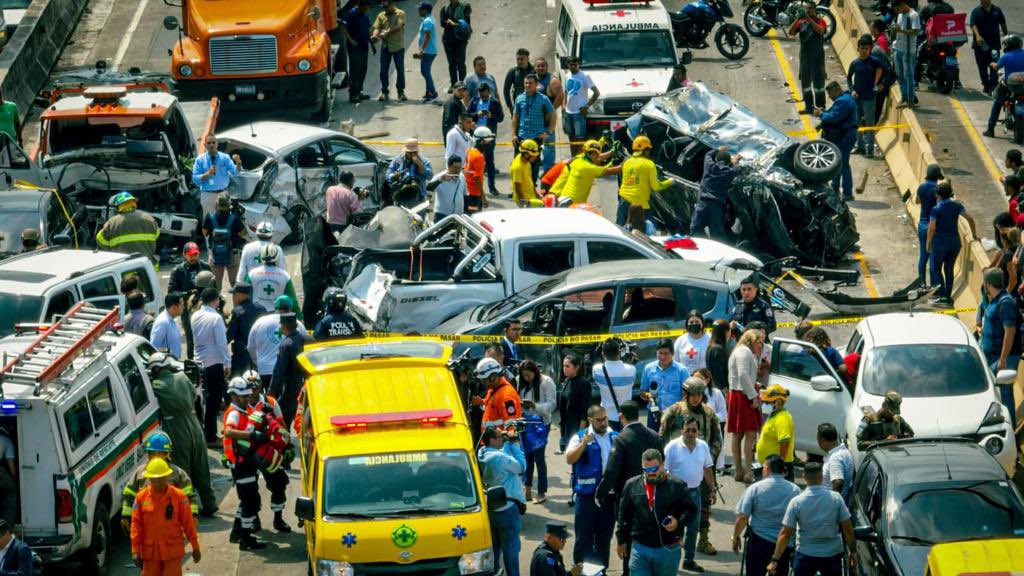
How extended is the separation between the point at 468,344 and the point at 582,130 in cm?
860

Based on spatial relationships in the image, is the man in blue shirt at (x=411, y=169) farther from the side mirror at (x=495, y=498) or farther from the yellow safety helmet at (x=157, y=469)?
the side mirror at (x=495, y=498)

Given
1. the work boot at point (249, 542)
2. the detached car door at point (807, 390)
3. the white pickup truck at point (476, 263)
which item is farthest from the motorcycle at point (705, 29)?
the work boot at point (249, 542)

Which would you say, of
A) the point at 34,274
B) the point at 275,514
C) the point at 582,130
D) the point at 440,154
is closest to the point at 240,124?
the point at 440,154

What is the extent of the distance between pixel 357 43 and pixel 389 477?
17160 mm

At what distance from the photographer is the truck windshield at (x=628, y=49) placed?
26438mm

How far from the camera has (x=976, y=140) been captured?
26344 mm

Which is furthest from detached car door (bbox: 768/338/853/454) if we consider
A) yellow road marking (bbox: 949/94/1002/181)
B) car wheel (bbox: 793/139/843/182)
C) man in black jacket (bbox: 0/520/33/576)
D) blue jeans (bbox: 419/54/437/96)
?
blue jeans (bbox: 419/54/437/96)

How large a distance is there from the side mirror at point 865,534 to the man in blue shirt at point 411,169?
10972 mm

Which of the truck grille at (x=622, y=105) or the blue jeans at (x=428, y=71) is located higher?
the truck grille at (x=622, y=105)

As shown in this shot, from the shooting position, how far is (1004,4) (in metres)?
34.2

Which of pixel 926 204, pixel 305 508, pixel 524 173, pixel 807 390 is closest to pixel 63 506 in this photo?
pixel 305 508

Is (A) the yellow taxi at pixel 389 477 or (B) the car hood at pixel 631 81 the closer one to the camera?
(A) the yellow taxi at pixel 389 477

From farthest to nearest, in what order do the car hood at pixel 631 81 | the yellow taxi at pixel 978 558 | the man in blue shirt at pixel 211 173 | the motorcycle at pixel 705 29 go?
the motorcycle at pixel 705 29 < the car hood at pixel 631 81 < the man in blue shirt at pixel 211 173 < the yellow taxi at pixel 978 558

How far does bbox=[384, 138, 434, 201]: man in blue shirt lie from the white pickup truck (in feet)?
11.4
